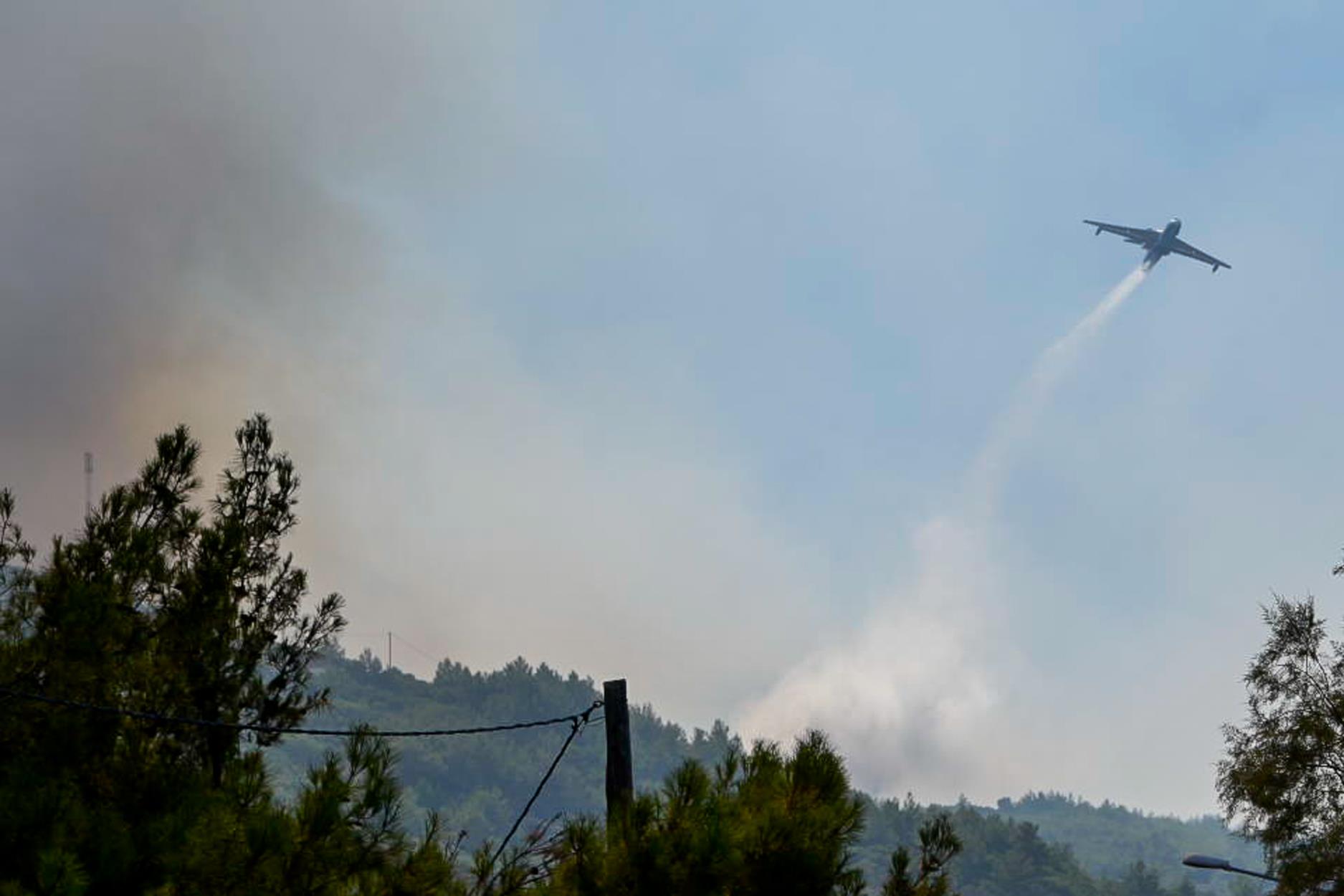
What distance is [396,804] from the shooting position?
10070 mm

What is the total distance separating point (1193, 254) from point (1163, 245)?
12.3 ft

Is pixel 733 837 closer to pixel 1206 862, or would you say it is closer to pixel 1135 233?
pixel 1206 862

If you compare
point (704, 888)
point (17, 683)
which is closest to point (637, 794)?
point (704, 888)

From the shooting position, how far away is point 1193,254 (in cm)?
10838

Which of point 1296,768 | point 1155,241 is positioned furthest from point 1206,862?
point 1155,241

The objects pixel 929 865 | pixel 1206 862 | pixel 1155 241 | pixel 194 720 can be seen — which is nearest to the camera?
pixel 194 720

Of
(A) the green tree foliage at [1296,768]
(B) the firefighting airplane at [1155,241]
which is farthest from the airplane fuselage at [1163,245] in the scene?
(A) the green tree foliage at [1296,768]

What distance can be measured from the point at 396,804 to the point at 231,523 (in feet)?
19.6

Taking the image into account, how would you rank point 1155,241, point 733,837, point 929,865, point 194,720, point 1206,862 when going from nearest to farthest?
1. point 733,837
2. point 194,720
3. point 929,865
4. point 1206,862
5. point 1155,241

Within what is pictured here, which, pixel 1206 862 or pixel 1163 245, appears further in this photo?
pixel 1163 245

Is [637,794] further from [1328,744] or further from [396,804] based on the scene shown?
[1328,744]

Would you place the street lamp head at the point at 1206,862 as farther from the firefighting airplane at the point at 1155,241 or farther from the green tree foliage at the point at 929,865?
the firefighting airplane at the point at 1155,241

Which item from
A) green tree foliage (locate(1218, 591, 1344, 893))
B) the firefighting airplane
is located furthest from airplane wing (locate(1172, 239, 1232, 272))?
green tree foliage (locate(1218, 591, 1344, 893))

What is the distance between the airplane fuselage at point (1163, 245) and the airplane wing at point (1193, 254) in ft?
1.59
